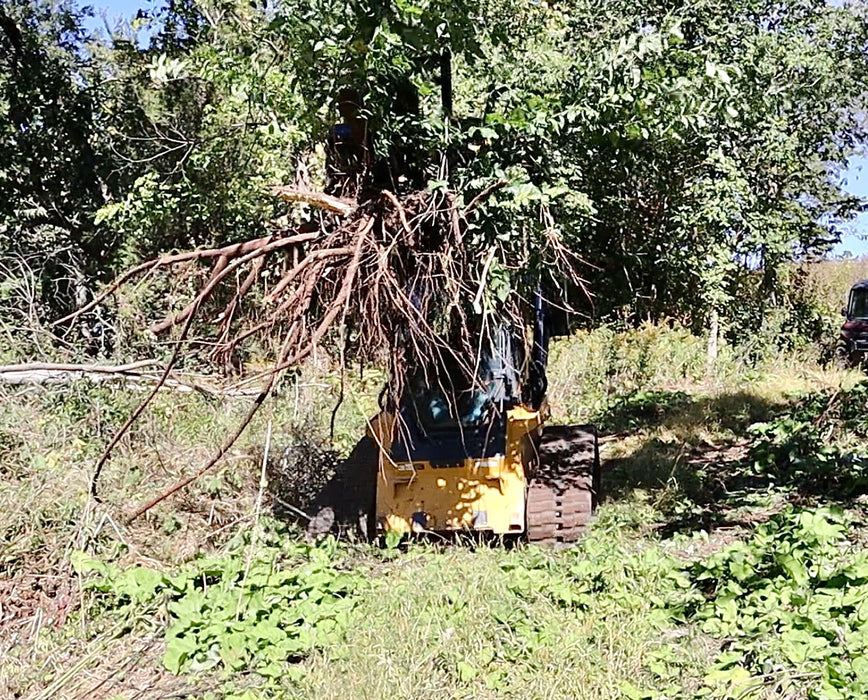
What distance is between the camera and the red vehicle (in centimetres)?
1623

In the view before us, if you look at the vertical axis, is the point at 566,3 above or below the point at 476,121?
above

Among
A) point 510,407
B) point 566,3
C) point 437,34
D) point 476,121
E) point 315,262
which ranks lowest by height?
point 510,407

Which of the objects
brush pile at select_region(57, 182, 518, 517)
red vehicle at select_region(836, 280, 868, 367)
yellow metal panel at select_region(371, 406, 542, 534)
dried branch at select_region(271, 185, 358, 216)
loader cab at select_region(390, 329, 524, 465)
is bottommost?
red vehicle at select_region(836, 280, 868, 367)

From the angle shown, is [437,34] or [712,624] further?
[437,34]

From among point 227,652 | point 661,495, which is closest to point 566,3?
point 661,495

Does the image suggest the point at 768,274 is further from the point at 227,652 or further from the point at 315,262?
the point at 227,652

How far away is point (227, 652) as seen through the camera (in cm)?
439

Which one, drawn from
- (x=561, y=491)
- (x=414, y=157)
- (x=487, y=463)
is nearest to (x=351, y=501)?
(x=487, y=463)

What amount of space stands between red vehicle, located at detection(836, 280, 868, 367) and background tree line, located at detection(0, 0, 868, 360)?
112 centimetres

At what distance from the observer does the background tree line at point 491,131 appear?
A: 5.08 metres

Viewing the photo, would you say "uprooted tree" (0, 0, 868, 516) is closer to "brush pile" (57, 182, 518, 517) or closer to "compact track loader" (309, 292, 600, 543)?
"brush pile" (57, 182, 518, 517)

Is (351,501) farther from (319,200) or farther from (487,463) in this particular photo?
(319,200)

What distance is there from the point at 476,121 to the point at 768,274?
12440 millimetres

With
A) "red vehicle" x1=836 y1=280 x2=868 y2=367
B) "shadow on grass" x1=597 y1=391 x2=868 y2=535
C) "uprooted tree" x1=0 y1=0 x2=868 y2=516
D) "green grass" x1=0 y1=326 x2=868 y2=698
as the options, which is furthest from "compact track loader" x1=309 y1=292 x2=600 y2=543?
"red vehicle" x1=836 y1=280 x2=868 y2=367
